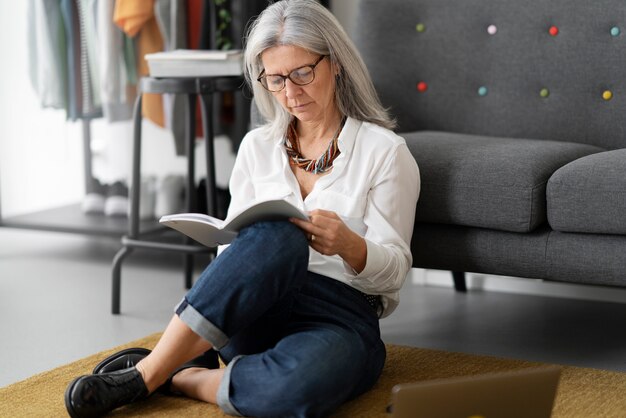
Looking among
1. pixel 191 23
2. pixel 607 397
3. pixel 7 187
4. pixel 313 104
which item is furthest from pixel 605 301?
pixel 7 187

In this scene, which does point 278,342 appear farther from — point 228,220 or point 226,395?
point 228,220

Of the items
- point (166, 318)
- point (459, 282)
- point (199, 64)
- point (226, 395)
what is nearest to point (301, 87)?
point (226, 395)

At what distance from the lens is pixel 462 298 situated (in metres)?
2.97

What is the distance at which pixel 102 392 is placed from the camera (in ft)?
6.10

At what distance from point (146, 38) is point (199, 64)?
0.74 metres

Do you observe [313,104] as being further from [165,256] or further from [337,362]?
[165,256]

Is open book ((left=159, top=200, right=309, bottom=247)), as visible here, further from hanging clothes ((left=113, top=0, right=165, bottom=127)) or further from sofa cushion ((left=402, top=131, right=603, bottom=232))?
hanging clothes ((left=113, top=0, right=165, bottom=127))

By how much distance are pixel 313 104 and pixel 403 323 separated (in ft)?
2.84

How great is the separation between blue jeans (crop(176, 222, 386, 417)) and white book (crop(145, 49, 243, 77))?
106cm

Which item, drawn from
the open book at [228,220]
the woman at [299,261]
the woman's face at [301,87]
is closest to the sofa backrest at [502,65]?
the woman at [299,261]

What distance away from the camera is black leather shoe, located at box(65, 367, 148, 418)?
6.05 feet

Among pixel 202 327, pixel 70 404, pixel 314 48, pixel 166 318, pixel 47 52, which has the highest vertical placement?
pixel 314 48

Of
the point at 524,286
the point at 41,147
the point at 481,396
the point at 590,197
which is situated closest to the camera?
the point at 481,396

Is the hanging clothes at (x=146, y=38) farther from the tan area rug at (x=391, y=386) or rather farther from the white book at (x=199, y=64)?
the tan area rug at (x=391, y=386)
